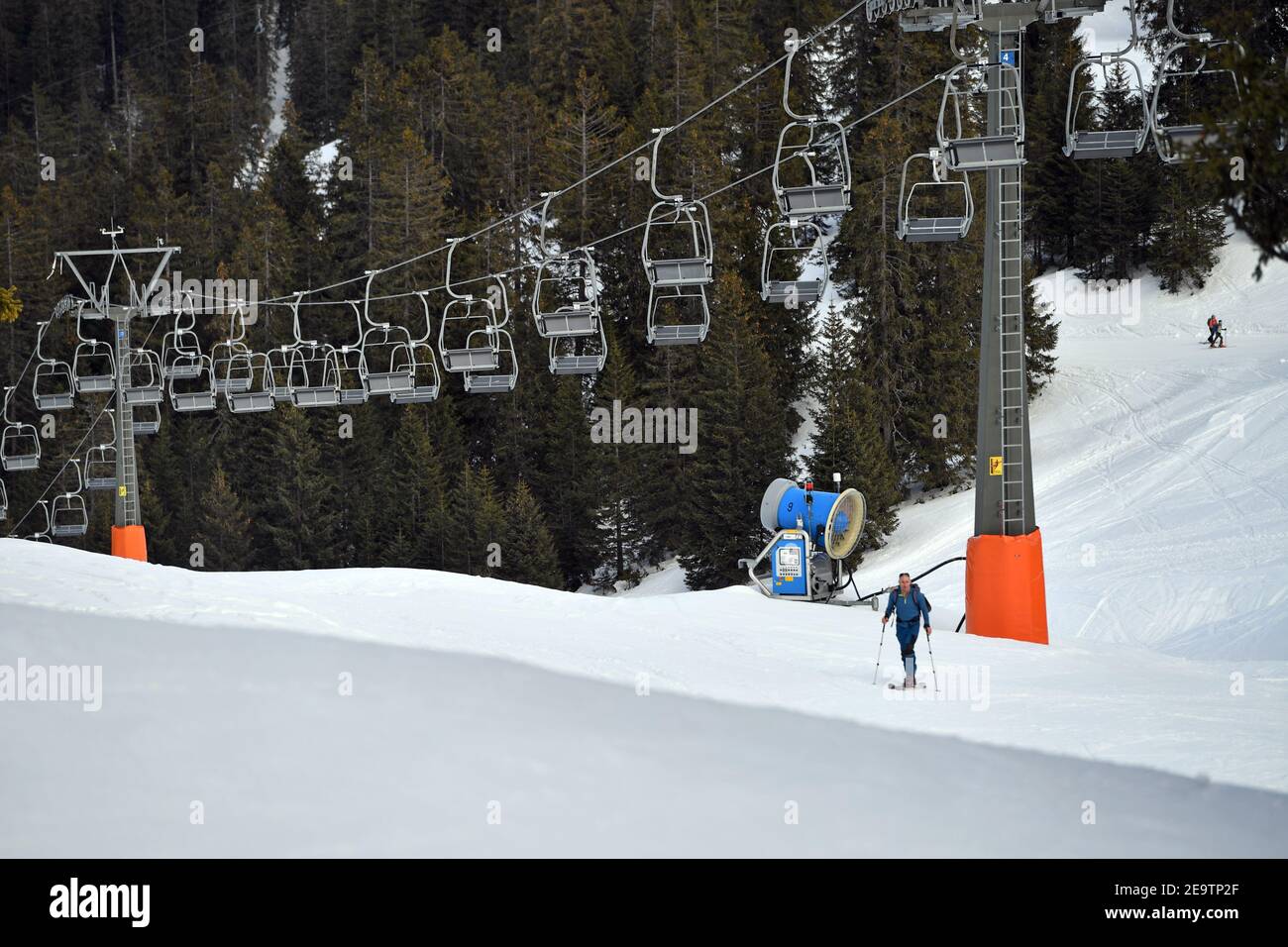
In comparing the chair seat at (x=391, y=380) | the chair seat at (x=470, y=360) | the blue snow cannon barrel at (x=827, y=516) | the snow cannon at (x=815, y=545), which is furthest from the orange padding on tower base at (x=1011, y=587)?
the chair seat at (x=391, y=380)

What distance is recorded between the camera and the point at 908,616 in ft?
49.6

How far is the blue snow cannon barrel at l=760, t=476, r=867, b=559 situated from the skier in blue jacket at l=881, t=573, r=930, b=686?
627 centimetres

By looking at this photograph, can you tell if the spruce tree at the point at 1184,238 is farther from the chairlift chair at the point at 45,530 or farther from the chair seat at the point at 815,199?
the chair seat at the point at 815,199

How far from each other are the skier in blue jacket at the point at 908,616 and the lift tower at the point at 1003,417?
3480mm

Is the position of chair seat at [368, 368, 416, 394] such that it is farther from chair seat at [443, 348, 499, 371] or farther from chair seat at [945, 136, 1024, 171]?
chair seat at [945, 136, 1024, 171]

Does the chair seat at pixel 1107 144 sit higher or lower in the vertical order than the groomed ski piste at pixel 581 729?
higher

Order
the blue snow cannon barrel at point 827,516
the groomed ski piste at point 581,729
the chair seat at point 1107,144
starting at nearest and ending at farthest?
the groomed ski piste at point 581,729 < the chair seat at point 1107,144 < the blue snow cannon barrel at point 827,516

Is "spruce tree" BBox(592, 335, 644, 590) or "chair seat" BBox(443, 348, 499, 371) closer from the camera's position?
"chair seat" BBox(443, 348, 499, 371)

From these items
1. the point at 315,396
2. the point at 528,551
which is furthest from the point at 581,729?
the point at 528,551

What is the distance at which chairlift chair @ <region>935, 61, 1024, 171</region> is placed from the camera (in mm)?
15312

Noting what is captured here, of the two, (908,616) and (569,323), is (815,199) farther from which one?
(908,616)

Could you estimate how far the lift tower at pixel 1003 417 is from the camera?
18328 mm

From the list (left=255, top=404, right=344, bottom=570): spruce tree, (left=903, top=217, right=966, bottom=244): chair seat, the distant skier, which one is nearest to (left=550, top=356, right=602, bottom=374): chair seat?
(left=903, top=217, right=966, bottom=244): chair seat
